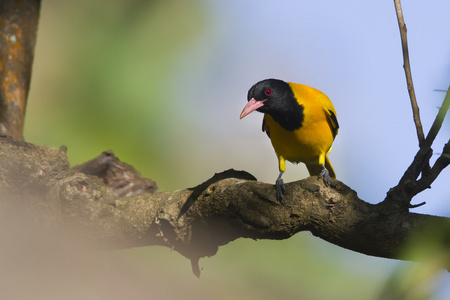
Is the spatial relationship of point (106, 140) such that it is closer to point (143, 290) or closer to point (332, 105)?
point (332, 105)

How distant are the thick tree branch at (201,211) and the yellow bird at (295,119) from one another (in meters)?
1.08

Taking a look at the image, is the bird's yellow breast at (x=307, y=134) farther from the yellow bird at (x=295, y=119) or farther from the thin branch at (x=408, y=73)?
the thin branch at (x=408, y=73)

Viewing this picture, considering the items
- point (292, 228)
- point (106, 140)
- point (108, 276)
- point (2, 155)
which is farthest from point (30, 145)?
point (106, 140)

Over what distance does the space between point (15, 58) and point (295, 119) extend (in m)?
2.07

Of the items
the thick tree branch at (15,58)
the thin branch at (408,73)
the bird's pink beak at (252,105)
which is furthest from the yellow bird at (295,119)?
the thick tree branch at (15,58)

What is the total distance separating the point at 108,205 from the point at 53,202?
11.3 inches

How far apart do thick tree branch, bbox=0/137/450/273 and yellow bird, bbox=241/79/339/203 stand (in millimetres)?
1085

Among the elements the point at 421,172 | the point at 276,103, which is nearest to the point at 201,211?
the point at 421,172

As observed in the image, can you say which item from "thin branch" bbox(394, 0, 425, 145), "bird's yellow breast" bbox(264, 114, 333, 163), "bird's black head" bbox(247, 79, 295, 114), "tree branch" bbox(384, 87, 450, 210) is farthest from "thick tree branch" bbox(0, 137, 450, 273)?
"bird's black head" bbox(247, 79, 295, 114)

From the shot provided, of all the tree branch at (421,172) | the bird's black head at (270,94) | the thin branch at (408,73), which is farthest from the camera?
the bird's black head at (270,94)

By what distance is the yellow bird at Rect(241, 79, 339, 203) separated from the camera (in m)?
3.67

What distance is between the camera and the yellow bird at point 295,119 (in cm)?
367

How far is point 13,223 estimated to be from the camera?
143cm

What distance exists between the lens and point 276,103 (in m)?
3.76
